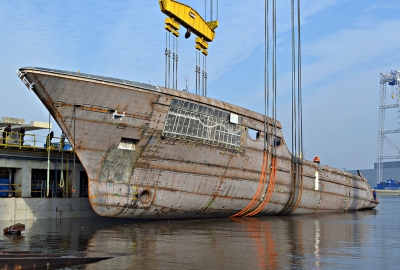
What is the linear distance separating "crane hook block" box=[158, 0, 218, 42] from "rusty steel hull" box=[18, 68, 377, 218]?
24.7ft

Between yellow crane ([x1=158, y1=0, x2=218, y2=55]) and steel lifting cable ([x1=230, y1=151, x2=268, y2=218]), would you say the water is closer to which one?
steel lifting cable ([x1=230, y1=151, x2=268, y2=218])

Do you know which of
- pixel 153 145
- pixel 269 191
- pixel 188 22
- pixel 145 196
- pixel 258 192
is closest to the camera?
pixel 153 145

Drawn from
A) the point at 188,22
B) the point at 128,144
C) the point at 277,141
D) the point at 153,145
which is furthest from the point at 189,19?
the point at 128,144

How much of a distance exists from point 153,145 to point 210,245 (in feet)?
30.3

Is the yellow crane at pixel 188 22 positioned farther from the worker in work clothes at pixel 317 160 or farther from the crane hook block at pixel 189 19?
the worker in work clothes at pixel 317 160

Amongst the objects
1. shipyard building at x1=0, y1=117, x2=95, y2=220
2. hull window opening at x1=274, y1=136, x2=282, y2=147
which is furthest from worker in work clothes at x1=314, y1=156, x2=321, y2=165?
shipyard building at x1=0, y1=117, x2=95, y2=220

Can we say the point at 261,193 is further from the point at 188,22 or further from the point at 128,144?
the point at 188,22

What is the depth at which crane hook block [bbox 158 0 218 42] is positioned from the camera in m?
31.5

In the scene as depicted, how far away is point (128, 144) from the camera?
82.9 ft

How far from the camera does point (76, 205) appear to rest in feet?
98.2

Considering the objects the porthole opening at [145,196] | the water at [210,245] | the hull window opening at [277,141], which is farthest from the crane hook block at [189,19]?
the water at [210,245]

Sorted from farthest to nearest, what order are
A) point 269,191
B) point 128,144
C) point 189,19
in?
point 189,19
point 269,191
point 128,144

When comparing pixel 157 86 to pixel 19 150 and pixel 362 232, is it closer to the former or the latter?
pixel 19 150

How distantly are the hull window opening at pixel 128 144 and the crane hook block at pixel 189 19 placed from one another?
10431 millimetres
